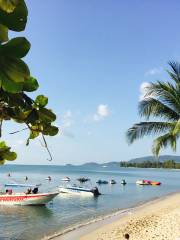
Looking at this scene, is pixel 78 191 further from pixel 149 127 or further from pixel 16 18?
pixel 16 18

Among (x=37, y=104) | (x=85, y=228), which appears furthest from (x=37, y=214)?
(x=37, y=104)

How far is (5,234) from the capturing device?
23156 mm

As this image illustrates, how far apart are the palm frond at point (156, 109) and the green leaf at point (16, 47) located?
1492 centimetres

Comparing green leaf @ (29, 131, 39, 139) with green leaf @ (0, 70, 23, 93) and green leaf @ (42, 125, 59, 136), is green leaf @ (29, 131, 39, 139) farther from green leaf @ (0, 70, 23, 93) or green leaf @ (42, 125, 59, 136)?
green leaf @ (0, 70, 23, 93)

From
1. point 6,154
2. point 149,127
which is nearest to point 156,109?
point 149,127

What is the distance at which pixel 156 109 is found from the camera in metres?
15.9

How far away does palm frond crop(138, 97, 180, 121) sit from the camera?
15.9 m

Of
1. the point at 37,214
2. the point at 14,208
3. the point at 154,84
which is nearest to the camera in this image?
the point at 154,84

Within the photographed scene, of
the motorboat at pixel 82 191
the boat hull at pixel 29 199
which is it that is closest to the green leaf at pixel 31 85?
the boat hull at pixel 29 199

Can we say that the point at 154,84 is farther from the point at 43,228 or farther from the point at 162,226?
the point at 43,228

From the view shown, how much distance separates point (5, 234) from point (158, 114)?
493 inches

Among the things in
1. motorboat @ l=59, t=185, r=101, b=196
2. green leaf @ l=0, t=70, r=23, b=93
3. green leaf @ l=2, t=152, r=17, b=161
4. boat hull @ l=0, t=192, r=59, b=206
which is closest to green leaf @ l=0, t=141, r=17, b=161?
green leaf @ l=2, t=152, r=17, b=161

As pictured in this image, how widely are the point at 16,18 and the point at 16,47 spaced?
0.08 meters

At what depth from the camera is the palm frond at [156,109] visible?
15.9 meters
